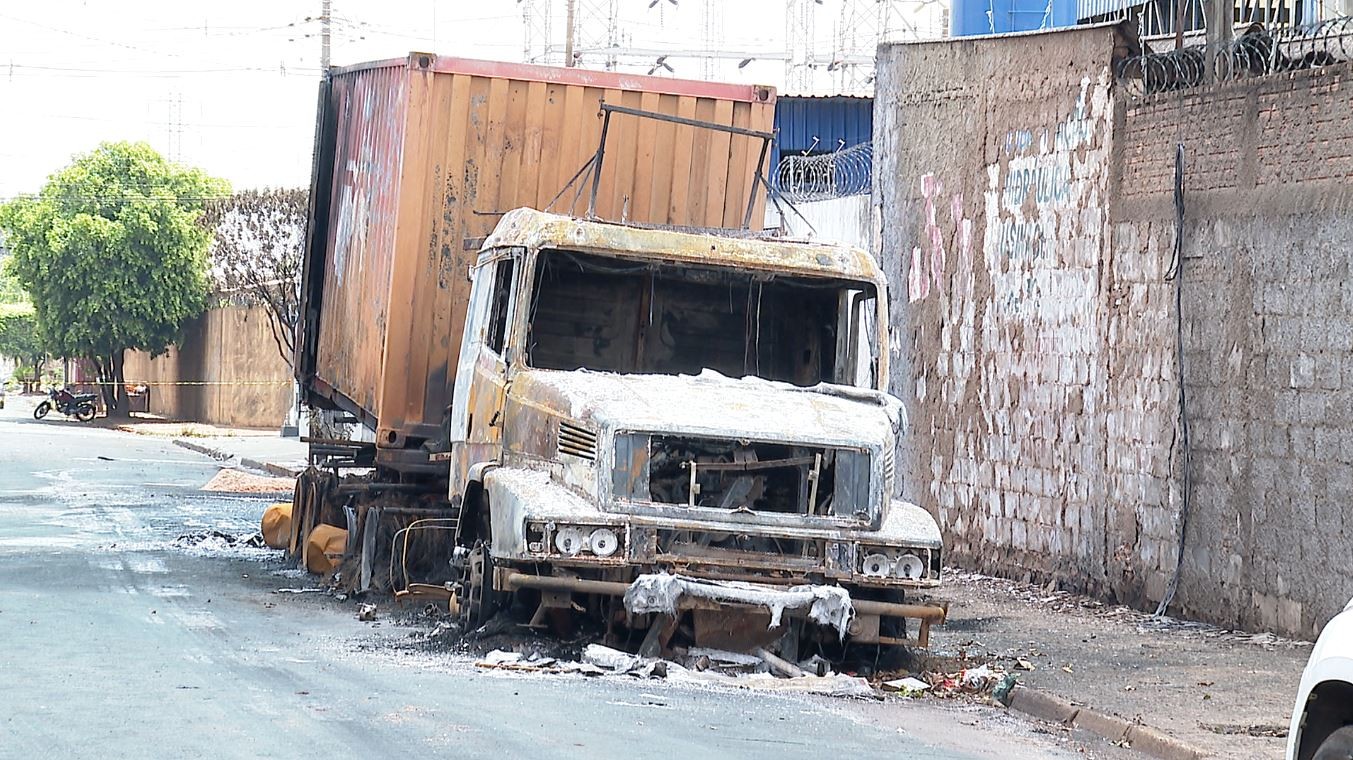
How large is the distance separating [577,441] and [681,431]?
64 centimetres

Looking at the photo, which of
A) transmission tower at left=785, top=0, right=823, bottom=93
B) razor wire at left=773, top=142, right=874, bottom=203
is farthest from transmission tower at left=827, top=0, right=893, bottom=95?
razor wire at left=773, top=142, right=874, bottom=203

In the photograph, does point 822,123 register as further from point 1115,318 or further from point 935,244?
point 1115,318

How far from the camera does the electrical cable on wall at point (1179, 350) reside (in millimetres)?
12656

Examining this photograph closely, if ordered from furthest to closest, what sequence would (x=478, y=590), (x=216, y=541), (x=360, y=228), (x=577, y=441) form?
(x=216, y=541)
(x=360, y=228)
(x=478, y=590)
(x=577, y=441)

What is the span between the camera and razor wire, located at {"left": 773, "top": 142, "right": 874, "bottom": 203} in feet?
63.7

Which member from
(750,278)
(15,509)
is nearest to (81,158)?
(15,509)

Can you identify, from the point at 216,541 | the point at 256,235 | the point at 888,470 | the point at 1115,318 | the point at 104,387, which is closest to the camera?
the point at 888,470

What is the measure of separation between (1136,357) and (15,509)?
13886 mm

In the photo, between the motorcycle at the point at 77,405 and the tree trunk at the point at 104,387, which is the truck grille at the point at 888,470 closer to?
the motorcycle at the point at 77,405

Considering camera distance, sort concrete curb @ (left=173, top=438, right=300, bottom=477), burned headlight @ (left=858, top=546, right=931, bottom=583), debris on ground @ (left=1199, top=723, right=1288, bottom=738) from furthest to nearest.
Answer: concrete curb @ (left=173, top=438, right=300, bottom=477)
burned headlight @ (left=858, top=546, right=931, bottom=583)
debris on ground @ (left=1199, top=723, right=1288, bottom=738)

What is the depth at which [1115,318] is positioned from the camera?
13.7 metres

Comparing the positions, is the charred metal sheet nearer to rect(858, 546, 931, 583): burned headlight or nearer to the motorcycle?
rect(858, 546, 931, 583): burned headlight

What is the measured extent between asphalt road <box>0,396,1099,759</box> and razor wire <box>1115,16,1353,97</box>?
528cm

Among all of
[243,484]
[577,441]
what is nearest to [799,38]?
[243,484]
